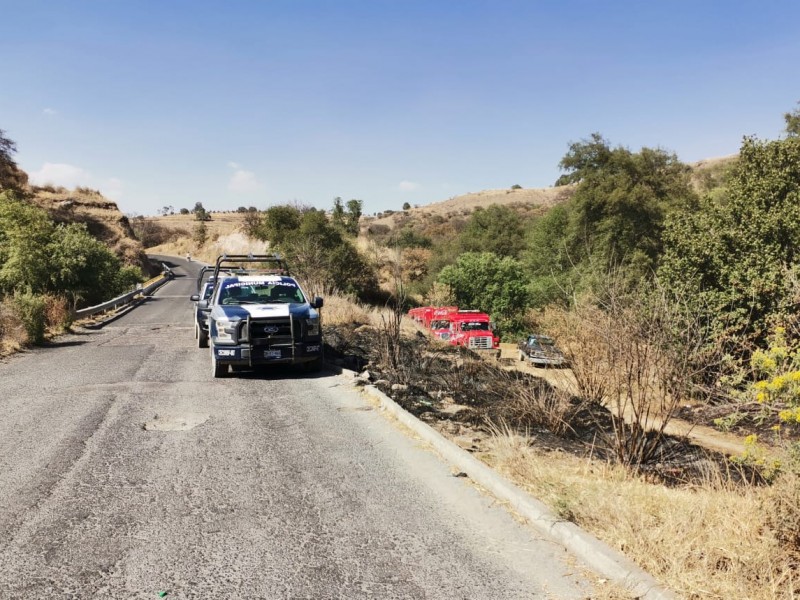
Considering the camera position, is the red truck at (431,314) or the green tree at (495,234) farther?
the green tree at (495,234)

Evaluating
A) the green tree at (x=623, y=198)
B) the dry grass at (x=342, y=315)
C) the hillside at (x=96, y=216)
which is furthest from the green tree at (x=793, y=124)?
the hillside at (x=96, y=216)

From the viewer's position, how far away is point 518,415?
823 centimetres

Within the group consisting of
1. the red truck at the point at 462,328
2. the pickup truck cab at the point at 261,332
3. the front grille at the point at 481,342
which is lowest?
the front grille at the point at 481,342

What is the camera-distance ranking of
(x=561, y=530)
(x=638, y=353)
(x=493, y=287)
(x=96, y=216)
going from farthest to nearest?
(x=96, y=216), (x=493, y=287), (x=638, y=353), (x=561, y=530)

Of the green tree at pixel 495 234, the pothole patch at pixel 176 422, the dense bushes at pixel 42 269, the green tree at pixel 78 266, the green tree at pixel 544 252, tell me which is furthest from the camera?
the green tree at pixel 495 234

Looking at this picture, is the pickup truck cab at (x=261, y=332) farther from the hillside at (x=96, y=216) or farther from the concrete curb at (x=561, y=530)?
the hillside at (x=96, y=216)

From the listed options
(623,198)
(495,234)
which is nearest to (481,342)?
(623,198)

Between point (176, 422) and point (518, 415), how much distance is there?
4.81m

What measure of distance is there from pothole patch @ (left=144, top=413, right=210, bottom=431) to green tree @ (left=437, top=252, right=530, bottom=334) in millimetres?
41001

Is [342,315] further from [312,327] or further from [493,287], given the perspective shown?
[493,287]

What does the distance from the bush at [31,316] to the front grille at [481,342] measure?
18.3m

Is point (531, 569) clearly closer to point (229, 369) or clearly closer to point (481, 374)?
point (481, 374)

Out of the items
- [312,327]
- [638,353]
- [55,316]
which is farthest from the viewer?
[55,316]

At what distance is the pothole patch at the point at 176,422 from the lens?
7.64 meters
